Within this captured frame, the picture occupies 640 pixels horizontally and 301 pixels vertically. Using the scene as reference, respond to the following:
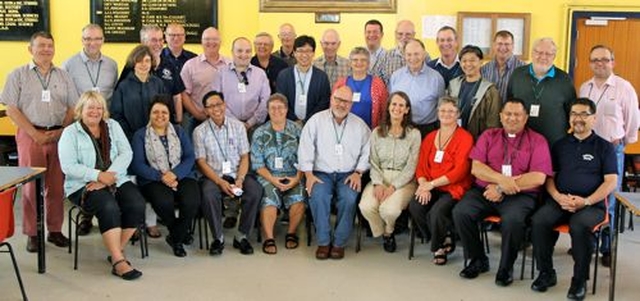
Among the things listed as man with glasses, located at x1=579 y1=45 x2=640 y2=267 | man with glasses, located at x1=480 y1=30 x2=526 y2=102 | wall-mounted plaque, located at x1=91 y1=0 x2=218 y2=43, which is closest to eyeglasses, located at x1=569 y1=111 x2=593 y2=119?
man with glasses, located at x1=579 y1=45 x2=640 y2=267

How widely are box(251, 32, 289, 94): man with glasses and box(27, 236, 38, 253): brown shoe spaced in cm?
196

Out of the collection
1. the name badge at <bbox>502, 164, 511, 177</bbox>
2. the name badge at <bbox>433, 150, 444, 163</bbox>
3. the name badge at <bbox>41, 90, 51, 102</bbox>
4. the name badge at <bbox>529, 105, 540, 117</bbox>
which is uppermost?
the name badge at <bbox>41, 90, 51, 102</bbox>

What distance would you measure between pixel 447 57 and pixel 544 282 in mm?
1833

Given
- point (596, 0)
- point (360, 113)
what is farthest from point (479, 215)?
point (596, 0)

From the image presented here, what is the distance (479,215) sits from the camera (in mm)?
3764

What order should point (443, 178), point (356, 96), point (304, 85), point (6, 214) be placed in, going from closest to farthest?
point (6, 214) < point (443, 178) < point (356, 96) < point (304, 85)

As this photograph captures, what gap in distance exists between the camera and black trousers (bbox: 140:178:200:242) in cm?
400

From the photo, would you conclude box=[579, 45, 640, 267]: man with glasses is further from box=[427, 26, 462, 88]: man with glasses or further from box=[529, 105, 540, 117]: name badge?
box=[427, 26, 462, 88]: man with glasses

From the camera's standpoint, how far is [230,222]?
189 inches

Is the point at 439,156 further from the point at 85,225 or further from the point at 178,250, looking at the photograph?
the point at 85,225

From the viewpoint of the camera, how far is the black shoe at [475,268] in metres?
3.73

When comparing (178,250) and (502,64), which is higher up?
(502,64)

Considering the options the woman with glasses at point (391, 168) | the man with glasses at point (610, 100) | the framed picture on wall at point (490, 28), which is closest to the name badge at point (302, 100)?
the woman with glasses at point (391, 168)

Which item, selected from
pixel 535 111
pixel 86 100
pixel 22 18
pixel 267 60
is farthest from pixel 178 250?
pixel 22 18
